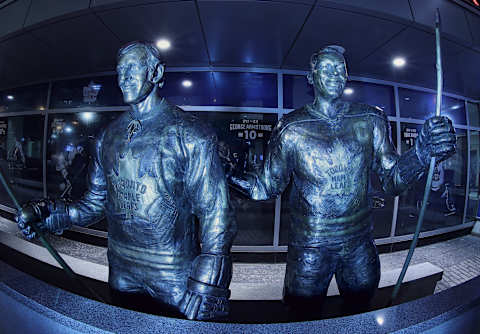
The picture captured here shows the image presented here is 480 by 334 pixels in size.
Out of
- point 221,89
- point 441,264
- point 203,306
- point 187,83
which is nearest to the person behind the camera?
point 203,306

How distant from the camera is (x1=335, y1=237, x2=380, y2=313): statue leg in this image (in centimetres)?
115

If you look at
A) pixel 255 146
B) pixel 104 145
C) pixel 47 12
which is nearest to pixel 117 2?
pixel 47 12

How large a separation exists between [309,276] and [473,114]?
3.08 meters

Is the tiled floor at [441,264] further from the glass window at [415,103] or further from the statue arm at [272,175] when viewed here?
the glass window at [415,103]

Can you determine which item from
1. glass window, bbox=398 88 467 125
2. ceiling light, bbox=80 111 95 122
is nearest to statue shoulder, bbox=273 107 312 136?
ceiling light, bbox=80 111 95 122

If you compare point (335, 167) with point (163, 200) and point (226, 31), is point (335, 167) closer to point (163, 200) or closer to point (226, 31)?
point (163, 200)

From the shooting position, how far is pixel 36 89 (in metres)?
1.87

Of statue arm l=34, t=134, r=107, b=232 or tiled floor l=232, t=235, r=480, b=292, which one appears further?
→ tiled floor l=232, t=235, r=480, b=292

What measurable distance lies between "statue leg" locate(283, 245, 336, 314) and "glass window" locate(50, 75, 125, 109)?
2.39m

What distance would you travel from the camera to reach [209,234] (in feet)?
2.66

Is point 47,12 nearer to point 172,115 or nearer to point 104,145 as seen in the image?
point 104,145

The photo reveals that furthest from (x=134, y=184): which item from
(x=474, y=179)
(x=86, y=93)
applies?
(x=474, y=179)

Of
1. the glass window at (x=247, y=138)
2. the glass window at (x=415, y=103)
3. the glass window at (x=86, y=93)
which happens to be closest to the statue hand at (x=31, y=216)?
the glass window at (x=86, y=93)

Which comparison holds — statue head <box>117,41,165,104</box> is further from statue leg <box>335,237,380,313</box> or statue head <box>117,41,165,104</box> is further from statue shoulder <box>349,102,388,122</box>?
statue leg <box>335,237,380,313</box>
